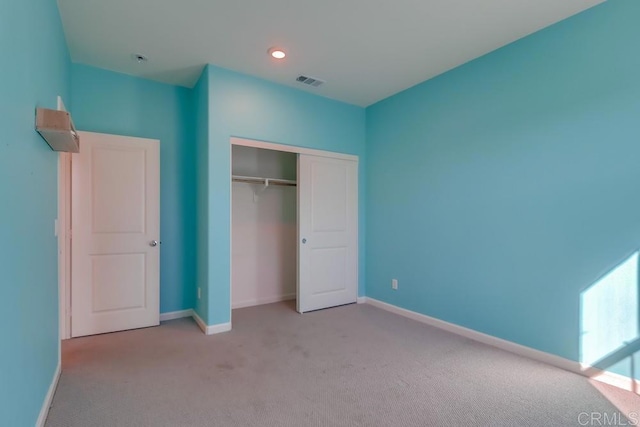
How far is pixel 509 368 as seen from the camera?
8.09 feet

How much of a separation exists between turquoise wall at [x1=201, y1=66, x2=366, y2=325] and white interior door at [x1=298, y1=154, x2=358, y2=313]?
0.40m

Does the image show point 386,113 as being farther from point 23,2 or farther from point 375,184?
point 23,2

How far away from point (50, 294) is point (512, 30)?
4.14 meters

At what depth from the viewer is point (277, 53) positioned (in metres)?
3.00

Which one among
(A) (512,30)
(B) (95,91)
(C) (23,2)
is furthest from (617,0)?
(B) (95,91)

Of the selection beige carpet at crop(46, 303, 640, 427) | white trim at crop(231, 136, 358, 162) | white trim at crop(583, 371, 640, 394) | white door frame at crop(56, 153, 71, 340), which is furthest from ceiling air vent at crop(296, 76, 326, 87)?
white trim at crop(583, 371, 640, 394)

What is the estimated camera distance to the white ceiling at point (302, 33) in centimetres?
236

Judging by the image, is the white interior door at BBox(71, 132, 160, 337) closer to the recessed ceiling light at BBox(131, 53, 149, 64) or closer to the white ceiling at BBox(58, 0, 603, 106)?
the recessed ceiling light at BBox(131, 53, 149, 64)

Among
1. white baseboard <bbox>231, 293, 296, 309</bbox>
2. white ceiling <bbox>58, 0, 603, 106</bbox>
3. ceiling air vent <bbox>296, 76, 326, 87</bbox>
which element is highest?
white ceiling <bbox>58, 0, 603, 106</bbox>

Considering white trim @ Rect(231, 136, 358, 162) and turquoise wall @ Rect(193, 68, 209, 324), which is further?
white trim @ Rect(231, 136, 358, 162)

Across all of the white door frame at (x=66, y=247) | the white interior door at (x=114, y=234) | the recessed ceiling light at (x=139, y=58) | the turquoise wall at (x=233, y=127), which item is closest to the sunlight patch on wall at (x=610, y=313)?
the turquoise wall at (x=233, y=127)

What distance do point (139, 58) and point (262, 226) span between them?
240 centimetres

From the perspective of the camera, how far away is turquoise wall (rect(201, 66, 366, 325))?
10.6ft

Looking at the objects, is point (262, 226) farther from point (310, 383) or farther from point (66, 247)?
point (310, 383)
